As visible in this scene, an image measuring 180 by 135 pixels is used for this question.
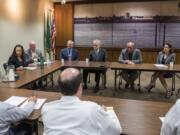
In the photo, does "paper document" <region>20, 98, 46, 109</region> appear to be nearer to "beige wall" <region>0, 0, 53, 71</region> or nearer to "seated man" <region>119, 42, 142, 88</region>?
"seated man" <region>119, 42, 142, 88</region>

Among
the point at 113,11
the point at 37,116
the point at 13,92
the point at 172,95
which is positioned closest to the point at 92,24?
the point at 113,11

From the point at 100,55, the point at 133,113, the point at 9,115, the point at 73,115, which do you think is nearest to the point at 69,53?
the point at 100,55

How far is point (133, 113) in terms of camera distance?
2.11 meters

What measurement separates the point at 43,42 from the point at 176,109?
7089 mm

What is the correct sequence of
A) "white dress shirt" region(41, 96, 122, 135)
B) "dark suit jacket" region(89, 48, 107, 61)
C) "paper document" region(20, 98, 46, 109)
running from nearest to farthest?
"white dress shirt" region(41, 96, 122, 135)
"paper document" region(20, 98, 46, 109)
"dark suit jacket" region(89, 48, 107, 61)

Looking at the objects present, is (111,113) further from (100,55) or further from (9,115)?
(100,55)

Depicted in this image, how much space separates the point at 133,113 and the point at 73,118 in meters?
0.91

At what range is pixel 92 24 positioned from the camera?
8430 millimetres

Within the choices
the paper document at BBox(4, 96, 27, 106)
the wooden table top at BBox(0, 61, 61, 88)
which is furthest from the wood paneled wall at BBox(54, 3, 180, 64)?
the paper document at BBox(4, 96, 27, 106)

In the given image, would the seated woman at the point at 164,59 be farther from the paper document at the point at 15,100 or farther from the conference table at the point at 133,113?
the paper document at the point at 15,100

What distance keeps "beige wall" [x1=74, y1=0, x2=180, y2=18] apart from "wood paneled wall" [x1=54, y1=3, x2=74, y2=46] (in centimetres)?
33

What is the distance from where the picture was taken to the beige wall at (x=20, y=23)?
234 inches

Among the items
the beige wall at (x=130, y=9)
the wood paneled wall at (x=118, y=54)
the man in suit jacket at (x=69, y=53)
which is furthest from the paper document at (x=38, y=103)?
the beige wall at (x=130, y=9)

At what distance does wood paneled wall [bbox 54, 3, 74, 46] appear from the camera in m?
8.53
